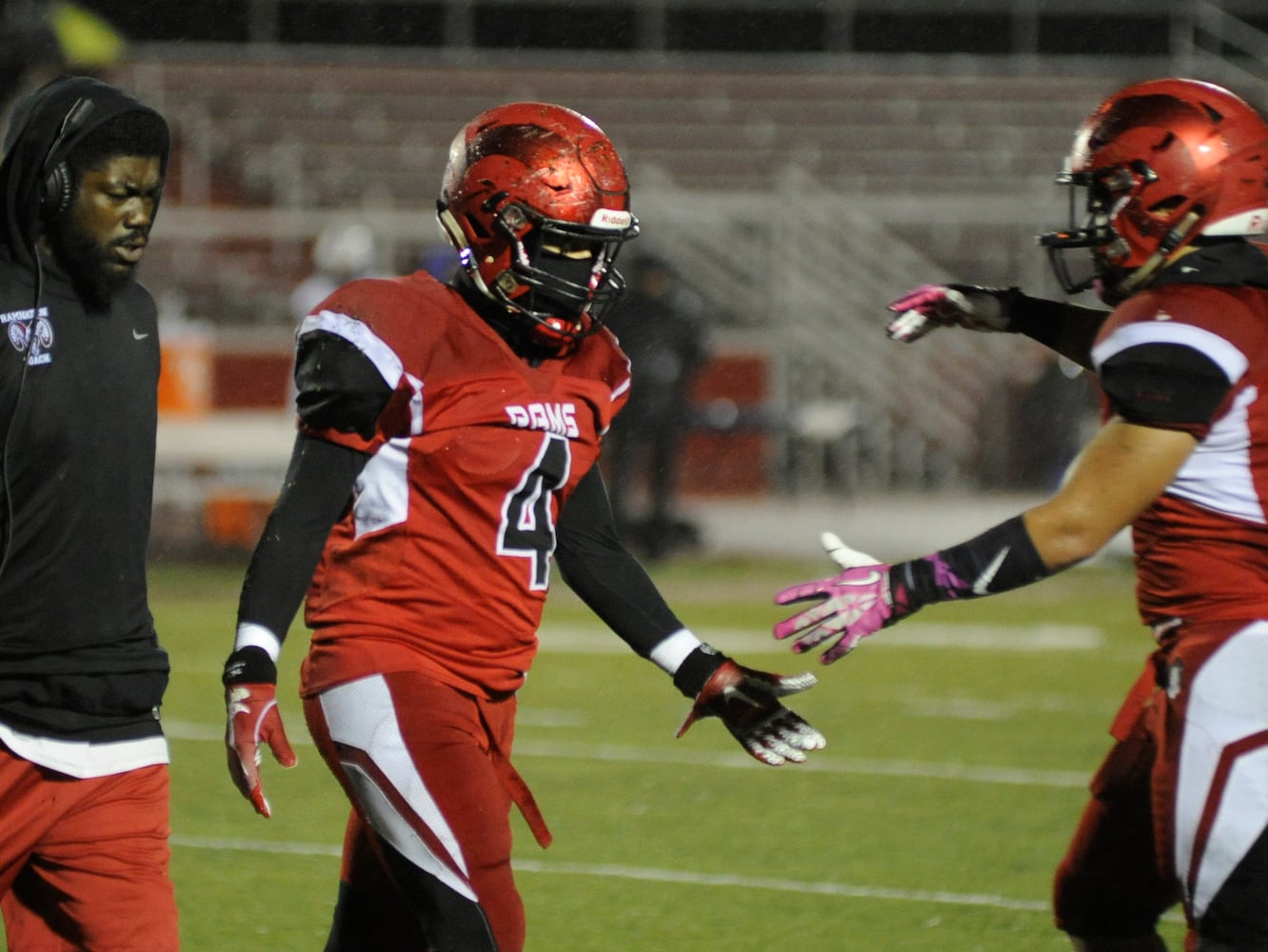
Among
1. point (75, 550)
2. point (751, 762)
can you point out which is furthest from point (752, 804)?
point (75, 550)

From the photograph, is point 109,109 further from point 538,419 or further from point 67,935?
point 67,935

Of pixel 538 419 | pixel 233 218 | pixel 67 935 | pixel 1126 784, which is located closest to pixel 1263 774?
pixel 1126 784

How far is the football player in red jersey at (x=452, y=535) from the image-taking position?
322cm

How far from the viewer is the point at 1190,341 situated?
3.07 m

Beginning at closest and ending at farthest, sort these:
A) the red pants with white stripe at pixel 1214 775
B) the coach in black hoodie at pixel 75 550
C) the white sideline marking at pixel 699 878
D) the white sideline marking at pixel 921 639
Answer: the red pants with white stripe at pixel 1214 775
the coach in black hoodie at pixel 75 550
the white sideline marking at pixel 699 878
the white sideline marking at pixel 921 639

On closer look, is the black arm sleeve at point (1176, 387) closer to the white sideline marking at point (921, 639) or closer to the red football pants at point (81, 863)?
the red football pants at point (81, 863)

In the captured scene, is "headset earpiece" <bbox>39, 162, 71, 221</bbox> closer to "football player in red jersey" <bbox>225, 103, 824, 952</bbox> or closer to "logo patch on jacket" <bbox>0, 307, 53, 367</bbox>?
"logo patch on jacket" <bbox>0, 307, 53, 367</bbox>

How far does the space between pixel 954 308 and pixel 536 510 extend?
3.74 feet

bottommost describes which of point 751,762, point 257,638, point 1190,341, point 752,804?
point 751,762

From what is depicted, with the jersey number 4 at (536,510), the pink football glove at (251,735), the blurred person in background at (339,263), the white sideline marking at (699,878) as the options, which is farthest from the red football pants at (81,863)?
the blurred person in background at (339,263)

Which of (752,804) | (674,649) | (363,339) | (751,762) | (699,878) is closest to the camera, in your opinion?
(363,339)

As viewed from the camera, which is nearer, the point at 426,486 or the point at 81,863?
the point at 81,863

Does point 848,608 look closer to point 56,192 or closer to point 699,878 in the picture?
point 56,192

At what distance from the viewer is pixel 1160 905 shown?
12.0 feet
